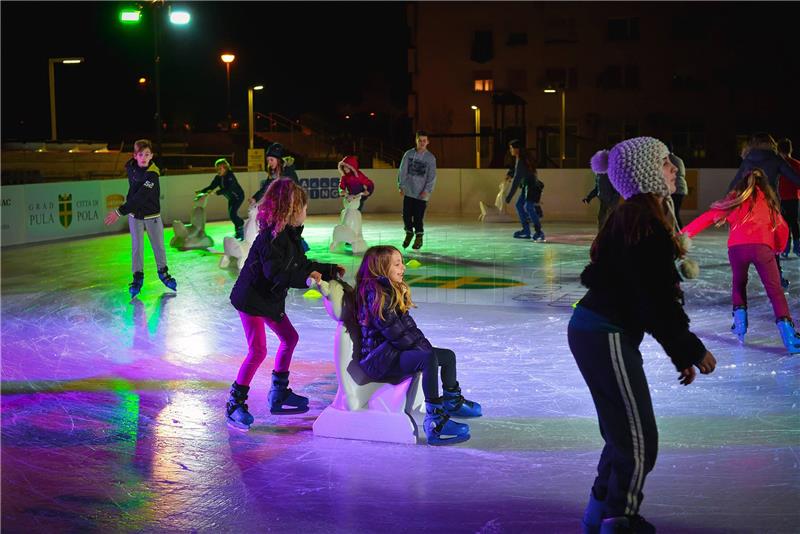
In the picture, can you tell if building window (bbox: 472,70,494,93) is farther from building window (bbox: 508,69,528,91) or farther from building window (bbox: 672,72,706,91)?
building window (bbox: 672,72,706,91)

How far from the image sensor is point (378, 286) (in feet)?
17.9

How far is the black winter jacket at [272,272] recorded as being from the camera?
5.64 meters

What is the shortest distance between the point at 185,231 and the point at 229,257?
8.13 feet

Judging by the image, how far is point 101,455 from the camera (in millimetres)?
5387

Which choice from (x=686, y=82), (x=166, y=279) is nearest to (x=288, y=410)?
(x=166, y=279)

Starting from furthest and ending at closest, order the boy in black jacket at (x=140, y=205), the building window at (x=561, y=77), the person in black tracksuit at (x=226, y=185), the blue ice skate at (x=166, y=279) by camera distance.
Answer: the building window at (x=561, y=77) < the person in black tracksuit at (x=226, y=185) < the blue ice skate at (x=166, y=279) < the boy in black jacket at (x=140, y=205)

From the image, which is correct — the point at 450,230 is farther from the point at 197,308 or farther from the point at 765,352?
the point at 765,352

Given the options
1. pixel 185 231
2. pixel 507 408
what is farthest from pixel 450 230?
pixel 507 408

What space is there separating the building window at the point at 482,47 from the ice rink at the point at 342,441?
38191 mm

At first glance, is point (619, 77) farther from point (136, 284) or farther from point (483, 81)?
point (136, 284)

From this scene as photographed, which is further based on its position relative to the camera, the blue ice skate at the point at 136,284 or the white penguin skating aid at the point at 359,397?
the blue ice skate at the point at 136,284

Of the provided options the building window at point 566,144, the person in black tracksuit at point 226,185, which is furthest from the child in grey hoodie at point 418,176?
the building window at point 566,144

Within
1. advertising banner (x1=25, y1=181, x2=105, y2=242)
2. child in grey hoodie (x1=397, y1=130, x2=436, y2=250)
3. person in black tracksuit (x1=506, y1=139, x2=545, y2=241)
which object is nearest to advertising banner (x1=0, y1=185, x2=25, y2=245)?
advertising banner (x1=25, y1=181, x2=105, y2=242)

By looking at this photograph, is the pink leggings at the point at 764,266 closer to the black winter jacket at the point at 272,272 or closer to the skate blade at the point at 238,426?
the black winter jacket at the point at 272,272
